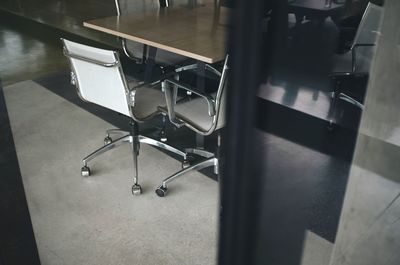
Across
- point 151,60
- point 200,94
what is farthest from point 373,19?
point 151,60

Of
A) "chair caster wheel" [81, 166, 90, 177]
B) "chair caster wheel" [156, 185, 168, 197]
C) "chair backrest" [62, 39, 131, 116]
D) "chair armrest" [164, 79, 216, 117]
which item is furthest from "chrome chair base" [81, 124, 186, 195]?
"chair armrest" [164, 79, 216, 117]

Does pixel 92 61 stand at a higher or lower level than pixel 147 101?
higher

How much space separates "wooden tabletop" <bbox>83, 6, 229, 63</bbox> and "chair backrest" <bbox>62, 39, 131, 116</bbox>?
16.1 inches

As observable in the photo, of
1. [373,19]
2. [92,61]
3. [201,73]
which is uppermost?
[373,19]

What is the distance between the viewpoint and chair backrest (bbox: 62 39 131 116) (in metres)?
1.81

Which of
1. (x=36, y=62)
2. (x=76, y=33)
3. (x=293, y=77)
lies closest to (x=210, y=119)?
(x=293, y=77)

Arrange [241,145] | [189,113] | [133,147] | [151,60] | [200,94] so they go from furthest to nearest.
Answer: [151,60], [133,147], [189,113], [200,94], [241,145]

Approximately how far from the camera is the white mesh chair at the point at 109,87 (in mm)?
1826

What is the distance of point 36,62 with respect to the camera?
406 cm

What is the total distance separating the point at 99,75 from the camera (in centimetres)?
191

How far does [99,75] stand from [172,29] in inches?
28.1

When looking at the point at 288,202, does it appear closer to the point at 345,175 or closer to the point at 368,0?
the point at 345,175

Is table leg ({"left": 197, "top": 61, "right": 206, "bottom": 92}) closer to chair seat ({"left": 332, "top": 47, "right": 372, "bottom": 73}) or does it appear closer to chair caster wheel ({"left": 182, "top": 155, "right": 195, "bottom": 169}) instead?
chair caster wheel ({"left": 182, "top": 155, "right": 195, "bottom": 169})

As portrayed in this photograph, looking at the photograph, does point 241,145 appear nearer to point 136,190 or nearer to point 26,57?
point 136,190
